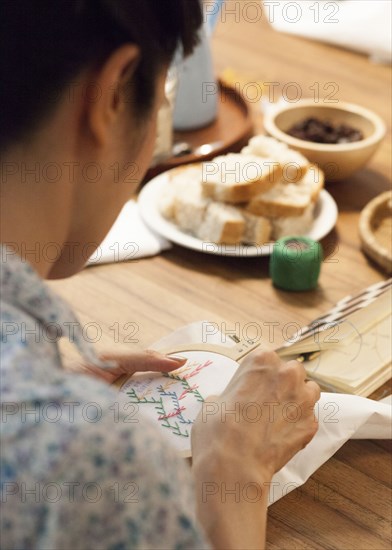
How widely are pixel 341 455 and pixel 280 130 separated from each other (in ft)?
2.65

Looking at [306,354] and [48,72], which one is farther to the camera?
[306,354]

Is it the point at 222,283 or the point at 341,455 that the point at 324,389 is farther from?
the point at 222,283

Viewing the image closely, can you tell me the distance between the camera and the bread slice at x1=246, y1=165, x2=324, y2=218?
135 cm

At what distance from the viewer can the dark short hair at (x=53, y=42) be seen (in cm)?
53

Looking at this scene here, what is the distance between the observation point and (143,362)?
100 centimetres

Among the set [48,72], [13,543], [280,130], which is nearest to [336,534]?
[13,543]

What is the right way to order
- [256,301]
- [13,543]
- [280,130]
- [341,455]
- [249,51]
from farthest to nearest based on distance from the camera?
[249,51]
[280,130]
[256,301]
[341,455]
[13,543]

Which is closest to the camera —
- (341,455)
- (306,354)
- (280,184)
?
(341,455)

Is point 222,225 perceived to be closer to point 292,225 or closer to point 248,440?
point 292,225

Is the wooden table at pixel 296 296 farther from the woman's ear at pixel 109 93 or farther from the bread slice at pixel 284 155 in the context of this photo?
the woman's ear at pixel 109 93

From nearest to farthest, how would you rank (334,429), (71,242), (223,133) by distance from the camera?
(71,242) → (334,429) → (223,133)

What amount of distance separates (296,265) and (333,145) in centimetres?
37

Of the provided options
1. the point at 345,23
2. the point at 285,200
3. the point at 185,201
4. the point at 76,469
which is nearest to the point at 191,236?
the point at 185,201

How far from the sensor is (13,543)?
0.50 meters
